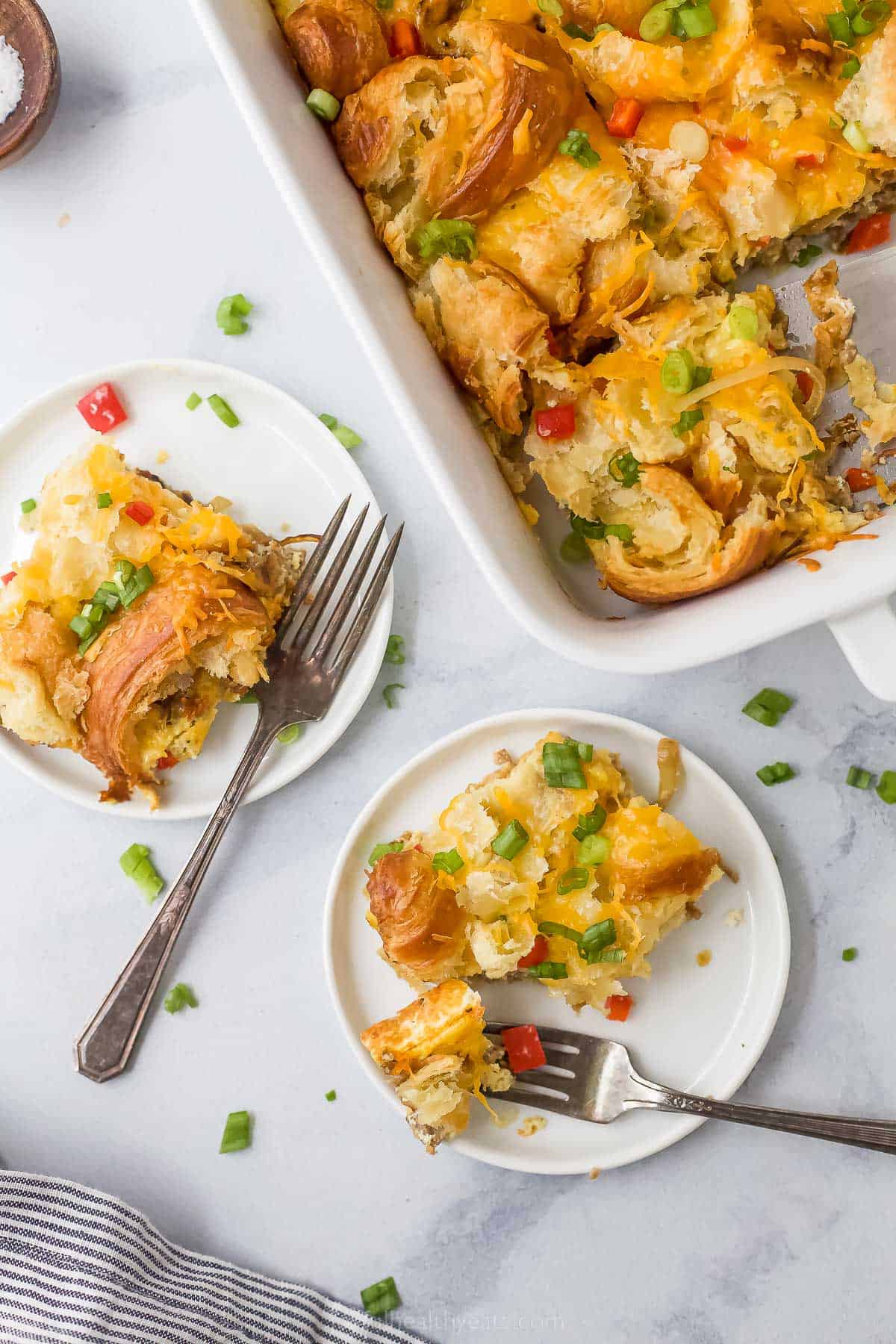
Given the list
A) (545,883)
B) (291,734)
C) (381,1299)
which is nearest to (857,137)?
(545,883)

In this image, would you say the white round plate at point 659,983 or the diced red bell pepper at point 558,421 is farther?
the white round plate at point 659,983

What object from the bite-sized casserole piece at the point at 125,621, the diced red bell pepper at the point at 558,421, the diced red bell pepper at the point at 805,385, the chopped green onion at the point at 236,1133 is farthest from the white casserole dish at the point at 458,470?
the chopped green onion at the point at 236,1133

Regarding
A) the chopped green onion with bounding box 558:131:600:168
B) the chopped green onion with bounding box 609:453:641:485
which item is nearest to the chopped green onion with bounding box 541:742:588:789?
the chopped green onion with bounding box 609:453:641:485

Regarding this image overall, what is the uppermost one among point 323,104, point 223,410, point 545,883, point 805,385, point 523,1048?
point 323,104

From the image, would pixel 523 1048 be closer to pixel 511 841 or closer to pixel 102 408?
Answer: pixel 511 841

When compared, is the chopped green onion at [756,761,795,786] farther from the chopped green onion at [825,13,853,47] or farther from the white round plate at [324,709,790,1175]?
the chopped green onion at [825,13,853,47]

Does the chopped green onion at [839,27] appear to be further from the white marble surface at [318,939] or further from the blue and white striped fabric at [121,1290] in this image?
the blue and white striped fabric at [121,1290]
